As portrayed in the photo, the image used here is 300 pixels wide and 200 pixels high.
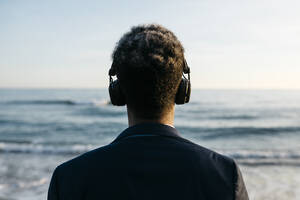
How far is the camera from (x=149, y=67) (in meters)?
1.07

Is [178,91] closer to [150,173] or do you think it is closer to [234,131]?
[150,173]

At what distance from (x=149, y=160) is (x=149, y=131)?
136mm

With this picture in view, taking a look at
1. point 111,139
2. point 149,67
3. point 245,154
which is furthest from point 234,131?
point 149,67

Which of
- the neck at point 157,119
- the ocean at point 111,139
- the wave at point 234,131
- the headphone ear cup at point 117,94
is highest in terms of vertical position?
the headphone ear cup at point 117,94

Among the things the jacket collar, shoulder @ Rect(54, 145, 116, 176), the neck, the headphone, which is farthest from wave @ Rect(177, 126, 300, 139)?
shoulder @ Rect(54, 145, 116, 176)

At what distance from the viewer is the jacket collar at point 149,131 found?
41.8 inches

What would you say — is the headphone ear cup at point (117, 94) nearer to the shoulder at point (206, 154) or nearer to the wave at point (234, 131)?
the shoulder at point (206, 154)

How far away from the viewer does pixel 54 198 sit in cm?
104

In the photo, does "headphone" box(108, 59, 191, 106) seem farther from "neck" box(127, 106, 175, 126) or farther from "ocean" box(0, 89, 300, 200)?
"ocean" box(0, 89, 300, 200)

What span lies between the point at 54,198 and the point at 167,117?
53 centimetres

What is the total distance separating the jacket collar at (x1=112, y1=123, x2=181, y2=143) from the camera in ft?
3.48

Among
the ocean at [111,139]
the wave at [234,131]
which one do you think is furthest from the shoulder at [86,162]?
the wave at [234,131]

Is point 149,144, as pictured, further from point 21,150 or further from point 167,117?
point 21,150

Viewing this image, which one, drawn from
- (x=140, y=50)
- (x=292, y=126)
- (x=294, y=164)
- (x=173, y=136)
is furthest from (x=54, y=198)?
(x=292, y=126)
